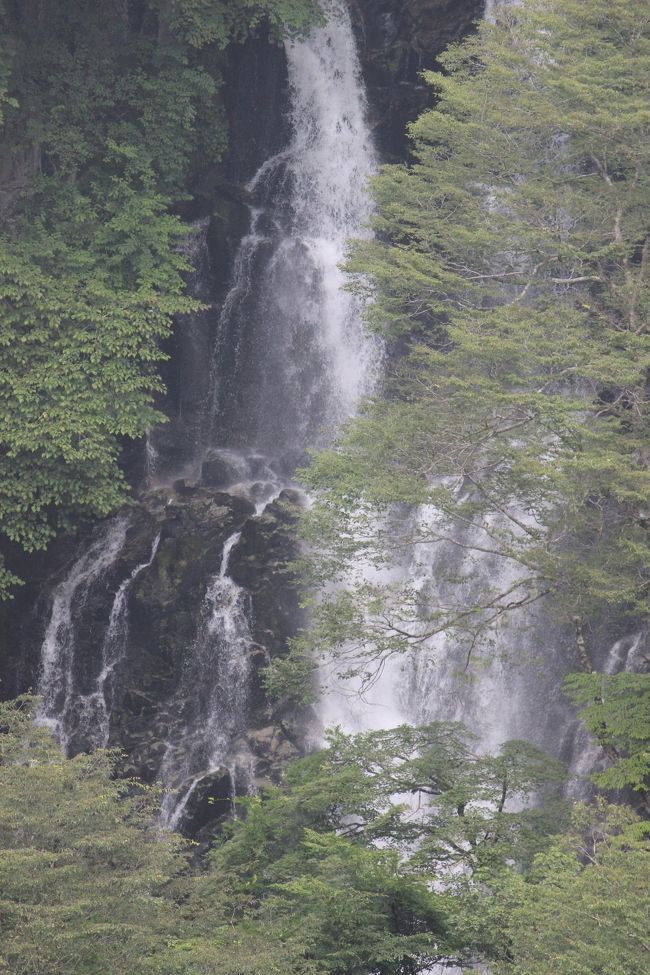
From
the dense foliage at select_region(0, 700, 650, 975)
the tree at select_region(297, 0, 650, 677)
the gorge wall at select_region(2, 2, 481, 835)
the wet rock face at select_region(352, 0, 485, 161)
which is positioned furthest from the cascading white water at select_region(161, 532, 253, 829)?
the wet rock face at select_region(352, 0, 485, 161)

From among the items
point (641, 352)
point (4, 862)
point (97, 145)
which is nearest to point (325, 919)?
point (4, 862)

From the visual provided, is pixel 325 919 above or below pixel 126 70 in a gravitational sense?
below

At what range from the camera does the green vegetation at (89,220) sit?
19.1 metres

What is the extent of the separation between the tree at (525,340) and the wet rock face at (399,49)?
5.60 metres

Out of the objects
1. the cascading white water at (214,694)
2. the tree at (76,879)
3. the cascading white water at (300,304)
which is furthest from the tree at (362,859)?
the cascading white water at (300,304)

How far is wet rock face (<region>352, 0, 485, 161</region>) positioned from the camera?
23750 mm

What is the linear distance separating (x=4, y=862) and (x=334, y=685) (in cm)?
1103

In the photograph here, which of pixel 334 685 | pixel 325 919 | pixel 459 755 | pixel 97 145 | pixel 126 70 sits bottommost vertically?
pixel 325 919

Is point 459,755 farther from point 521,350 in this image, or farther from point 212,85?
point 212,85

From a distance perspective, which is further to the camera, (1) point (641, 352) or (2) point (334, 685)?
(2) point (334, 685)

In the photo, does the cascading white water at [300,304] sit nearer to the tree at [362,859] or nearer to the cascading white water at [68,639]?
the cascading white water at [68,639]

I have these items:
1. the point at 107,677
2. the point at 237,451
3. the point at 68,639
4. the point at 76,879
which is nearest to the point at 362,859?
the point at 76,879

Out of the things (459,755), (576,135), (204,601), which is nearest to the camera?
(459,755)

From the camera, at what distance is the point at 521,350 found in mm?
14484
